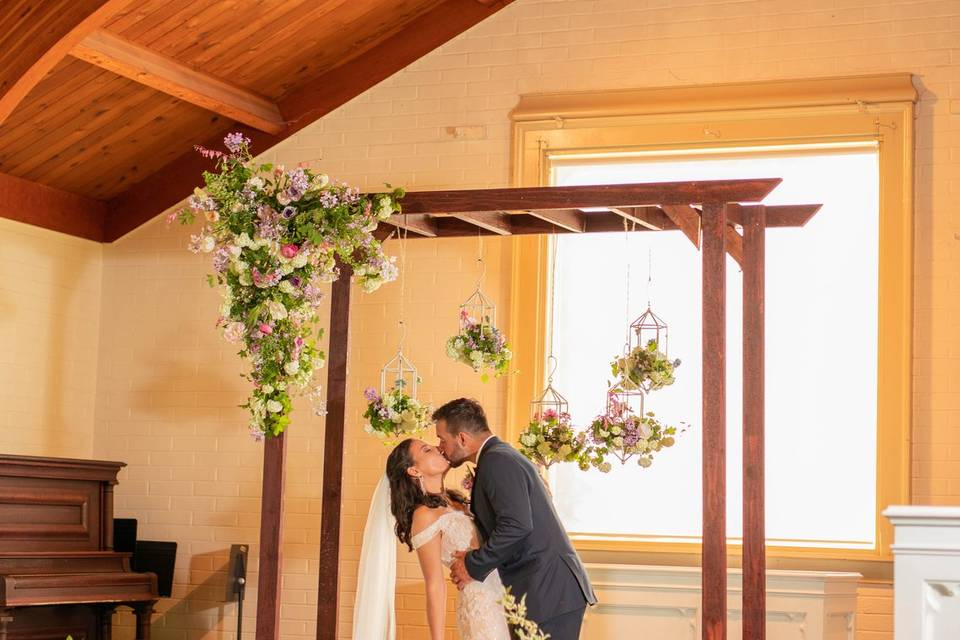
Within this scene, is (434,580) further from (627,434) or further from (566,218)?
(566,218)

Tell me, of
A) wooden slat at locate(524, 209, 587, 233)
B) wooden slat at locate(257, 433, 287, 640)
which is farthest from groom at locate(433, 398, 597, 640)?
wooden slat at locate(524, 209, 587, 233)

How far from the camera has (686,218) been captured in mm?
5781

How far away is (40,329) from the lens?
8766mm

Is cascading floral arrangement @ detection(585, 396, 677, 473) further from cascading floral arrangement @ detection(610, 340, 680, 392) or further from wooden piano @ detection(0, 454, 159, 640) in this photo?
wooden piano @ detection(0, 454, 159, 640)

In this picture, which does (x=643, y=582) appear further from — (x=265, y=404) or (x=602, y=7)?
(x=602, y=7)

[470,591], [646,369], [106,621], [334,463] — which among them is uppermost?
[646,369]

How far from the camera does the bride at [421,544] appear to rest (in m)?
5.71

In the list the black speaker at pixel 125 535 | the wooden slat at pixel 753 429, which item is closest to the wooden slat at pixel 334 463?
the wooden slat at pixel 753 429

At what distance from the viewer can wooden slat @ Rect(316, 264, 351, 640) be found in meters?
5.70

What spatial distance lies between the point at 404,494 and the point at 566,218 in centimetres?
146

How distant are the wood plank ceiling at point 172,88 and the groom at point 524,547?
3387mm

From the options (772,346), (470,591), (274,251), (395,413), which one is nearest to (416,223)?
(395,413)

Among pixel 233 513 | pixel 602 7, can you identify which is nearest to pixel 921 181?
pixel 602 7

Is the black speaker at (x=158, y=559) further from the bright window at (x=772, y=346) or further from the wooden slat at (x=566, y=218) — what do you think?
the wooden slat at (x=566, y=218)
